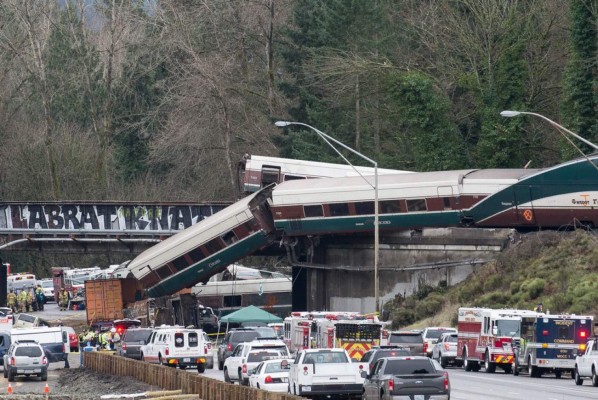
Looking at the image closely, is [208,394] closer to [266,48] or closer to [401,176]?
[401,176]

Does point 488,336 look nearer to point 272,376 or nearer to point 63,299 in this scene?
point 272,376

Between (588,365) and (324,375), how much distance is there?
10156 mm

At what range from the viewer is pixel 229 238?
6581cm

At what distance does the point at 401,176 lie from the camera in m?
63.8

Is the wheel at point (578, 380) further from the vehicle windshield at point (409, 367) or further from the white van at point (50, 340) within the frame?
the white van at point (50, 340)

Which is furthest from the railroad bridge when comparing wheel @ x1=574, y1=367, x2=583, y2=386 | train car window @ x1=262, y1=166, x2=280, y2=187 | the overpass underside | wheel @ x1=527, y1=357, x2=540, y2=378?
wheel @ x1=574, y1=367, x2=583, y2=386

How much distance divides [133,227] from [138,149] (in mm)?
34095

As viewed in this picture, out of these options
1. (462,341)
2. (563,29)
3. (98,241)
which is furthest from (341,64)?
(462,341)

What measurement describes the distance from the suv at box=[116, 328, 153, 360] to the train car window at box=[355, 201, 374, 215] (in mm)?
14161

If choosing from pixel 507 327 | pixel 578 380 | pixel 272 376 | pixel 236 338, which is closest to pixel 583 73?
pixel 507 327

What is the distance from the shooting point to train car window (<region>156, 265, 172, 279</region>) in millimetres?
66688

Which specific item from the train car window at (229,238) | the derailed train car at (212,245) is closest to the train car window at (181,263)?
the derailed train car at (212,245)

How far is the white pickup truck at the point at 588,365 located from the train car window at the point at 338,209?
24787mm

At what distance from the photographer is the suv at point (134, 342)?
53031 mm
